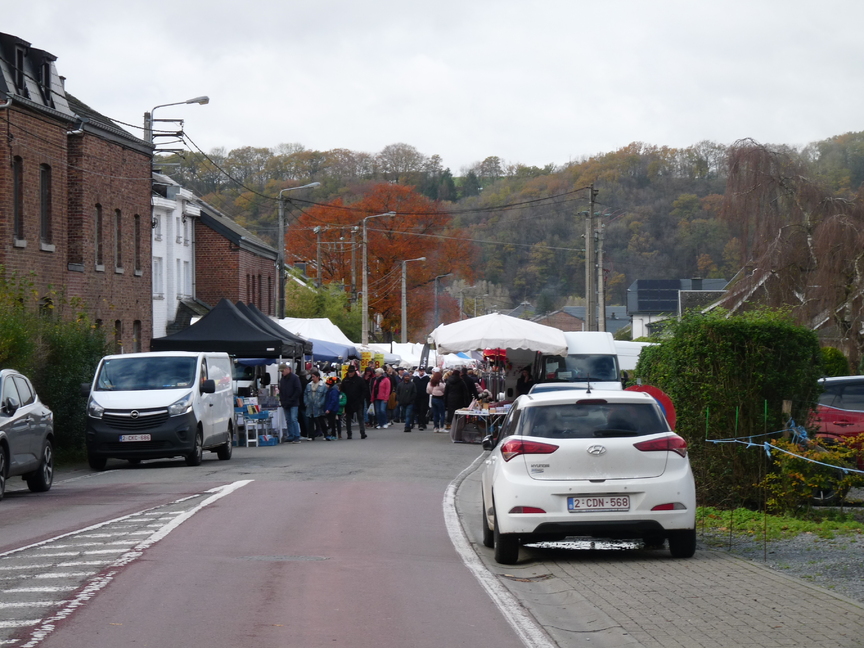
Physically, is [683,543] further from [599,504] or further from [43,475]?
[43,475]

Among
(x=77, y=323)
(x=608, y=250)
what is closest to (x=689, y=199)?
(x=608, y=250)

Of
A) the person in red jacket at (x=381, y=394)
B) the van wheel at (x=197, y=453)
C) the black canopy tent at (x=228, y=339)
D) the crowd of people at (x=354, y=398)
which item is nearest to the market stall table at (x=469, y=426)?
the crowd of people at (x=354, y=398)

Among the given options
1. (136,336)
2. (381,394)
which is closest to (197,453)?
(381,394)

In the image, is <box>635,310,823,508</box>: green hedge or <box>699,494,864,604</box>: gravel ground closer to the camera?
<box>699,494,864,604</box>: gravel ground

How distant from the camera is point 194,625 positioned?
728cm

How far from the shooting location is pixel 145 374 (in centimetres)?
2161

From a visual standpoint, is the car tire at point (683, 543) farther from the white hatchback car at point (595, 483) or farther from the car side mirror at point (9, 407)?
the car side mirror at point (9, 407)

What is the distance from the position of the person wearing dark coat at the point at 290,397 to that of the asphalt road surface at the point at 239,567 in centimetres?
1072

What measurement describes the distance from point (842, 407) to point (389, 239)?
185ft

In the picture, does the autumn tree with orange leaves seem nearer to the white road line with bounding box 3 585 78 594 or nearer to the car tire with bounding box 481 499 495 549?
the car tire with bounding box 481 499 495 549

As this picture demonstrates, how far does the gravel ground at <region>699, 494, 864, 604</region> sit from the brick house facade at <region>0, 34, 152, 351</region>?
1843 centimetres

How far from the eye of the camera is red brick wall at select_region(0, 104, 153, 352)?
2916 centimetres

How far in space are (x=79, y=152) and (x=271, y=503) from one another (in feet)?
68.8

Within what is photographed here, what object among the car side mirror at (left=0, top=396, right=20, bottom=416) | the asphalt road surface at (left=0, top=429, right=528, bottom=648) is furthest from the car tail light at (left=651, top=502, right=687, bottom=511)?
the car side mirror at (left=0, top=396, right=20, bottom=416)
